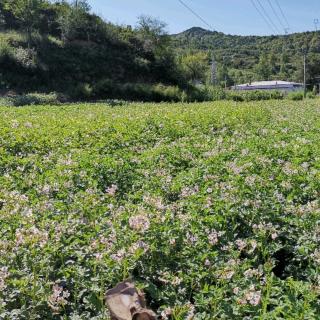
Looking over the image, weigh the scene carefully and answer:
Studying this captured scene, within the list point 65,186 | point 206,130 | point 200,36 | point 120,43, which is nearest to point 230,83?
point 200,36

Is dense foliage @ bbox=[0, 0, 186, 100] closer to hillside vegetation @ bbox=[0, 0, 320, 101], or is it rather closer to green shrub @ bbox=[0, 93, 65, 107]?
hillside vegetation @ bbox=[0, 0, 320, 101]

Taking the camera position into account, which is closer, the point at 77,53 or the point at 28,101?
the point at 28,101

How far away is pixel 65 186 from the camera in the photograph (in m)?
5.21

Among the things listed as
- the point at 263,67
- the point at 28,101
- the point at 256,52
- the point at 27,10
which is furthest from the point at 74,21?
the point at 256,52

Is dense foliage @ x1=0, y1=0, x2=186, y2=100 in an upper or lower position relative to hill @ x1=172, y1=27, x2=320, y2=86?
lower

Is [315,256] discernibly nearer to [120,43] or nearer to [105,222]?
[105,222]

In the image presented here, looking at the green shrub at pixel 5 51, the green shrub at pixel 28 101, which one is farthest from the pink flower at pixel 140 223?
the green shrub at pixel 5 51

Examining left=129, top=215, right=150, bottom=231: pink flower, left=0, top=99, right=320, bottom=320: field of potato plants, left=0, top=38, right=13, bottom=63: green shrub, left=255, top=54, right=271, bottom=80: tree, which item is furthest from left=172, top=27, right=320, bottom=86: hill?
left=129, top=215, right=150, bottom=231: pink flower

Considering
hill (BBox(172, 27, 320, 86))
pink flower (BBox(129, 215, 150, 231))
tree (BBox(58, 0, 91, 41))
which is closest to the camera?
pink flower (BBox(129, 215, 150, 231))

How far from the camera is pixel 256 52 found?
14250 centimetres

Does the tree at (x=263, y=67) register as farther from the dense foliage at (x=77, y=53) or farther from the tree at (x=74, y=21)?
the tree at (x=74, y=21)

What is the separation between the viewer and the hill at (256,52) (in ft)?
397

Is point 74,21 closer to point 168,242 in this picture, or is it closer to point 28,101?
point 28,101

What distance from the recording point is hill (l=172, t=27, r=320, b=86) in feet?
397
